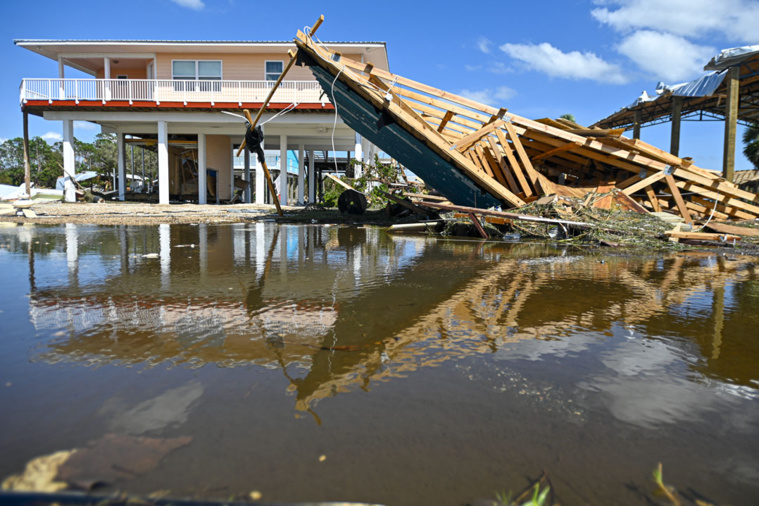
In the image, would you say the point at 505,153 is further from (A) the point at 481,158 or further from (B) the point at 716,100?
(B) the point at 716,100

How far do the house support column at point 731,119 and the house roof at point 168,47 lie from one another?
12.7 meters

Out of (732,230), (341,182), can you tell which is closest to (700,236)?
(732,230)

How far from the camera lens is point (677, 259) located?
6.83m

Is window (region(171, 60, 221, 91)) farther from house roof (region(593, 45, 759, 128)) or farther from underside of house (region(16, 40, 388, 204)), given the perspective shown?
house roof (region(593, 45, 759, 128))

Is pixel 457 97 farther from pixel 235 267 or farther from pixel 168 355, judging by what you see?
pixel 168 355

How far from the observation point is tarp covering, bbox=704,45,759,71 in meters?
11.4

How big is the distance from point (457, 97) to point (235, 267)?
20.9ft

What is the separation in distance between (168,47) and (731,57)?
2179 centimetres

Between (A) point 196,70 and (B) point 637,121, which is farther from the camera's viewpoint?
(A) point 196,70

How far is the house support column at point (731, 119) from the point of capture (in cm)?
1232

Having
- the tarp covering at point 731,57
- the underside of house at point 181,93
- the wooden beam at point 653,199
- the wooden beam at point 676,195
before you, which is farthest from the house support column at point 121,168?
→ the tarp covering at point 731,57

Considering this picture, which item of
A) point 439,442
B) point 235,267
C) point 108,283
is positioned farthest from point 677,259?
point 108,283

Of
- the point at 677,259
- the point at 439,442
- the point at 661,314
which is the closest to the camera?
the point at 439,442

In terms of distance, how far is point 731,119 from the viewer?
1239 cm
